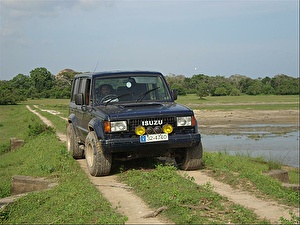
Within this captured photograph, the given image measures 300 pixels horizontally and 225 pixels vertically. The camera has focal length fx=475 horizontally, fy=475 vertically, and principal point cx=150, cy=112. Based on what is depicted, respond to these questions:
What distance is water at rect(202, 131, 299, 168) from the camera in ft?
64.6

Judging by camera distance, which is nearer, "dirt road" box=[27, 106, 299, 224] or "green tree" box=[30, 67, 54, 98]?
"dirt road" box=[27, 106, 299, 224]

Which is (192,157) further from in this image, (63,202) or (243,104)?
(243,104)

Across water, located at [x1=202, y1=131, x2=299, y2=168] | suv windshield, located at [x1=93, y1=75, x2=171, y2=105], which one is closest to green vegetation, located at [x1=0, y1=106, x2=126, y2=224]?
suv windshield, located at [x1=93, y1=75, x2=171, y2=105]

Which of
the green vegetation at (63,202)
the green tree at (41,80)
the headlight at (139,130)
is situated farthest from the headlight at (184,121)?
the green tree at (41,80)

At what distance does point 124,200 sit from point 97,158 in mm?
1671

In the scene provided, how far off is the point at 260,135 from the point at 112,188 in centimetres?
2114

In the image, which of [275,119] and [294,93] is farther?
[294,93]

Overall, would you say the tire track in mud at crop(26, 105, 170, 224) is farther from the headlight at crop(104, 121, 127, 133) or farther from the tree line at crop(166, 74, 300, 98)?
the tree line at crop(166, 74, 300, 98)

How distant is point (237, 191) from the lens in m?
7.28

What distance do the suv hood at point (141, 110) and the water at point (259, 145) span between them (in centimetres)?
1047

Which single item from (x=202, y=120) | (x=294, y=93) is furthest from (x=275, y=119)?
(x=294, y=93)

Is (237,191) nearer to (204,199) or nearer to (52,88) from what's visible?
(204,199)

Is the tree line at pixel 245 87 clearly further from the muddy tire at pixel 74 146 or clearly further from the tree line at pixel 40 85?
the muddy tire at pixel 74 146

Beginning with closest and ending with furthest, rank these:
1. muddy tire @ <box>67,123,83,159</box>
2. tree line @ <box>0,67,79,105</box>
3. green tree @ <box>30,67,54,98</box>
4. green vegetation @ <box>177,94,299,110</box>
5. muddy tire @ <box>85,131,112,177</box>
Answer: muddy tire @ <box>85,131,112,177</box> → muddy tire @ <box>67,123,83,159</box> → green vegetation @ <box>177,94,299,110</box> → tree line @ <box>0,67,79,105</box> → green tree @ <box>30,67,54,98</box>
